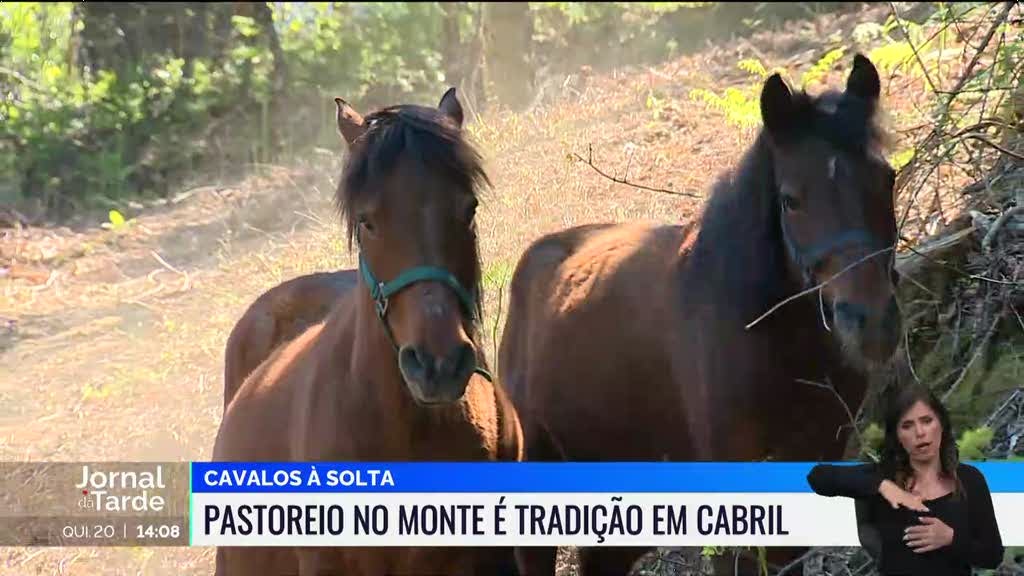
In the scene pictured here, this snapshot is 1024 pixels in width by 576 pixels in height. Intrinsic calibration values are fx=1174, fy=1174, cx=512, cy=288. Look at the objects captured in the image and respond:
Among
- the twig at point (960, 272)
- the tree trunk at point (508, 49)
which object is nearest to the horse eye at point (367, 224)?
the twig at point (960, 272)

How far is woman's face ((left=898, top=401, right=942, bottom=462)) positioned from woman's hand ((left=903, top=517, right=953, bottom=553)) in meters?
0.19

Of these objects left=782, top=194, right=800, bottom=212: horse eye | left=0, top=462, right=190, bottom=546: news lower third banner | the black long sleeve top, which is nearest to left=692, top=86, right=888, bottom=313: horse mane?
left=782, top=194, right=800, bottom=212: horse eye

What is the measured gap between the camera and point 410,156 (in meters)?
3.59

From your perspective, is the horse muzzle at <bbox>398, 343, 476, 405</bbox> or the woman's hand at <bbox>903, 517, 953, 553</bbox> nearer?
the horse muzzle at <bbox>398, 343, 476, 405</bbox>

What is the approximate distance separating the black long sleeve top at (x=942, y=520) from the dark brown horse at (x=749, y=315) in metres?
0.41

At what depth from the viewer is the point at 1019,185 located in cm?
553

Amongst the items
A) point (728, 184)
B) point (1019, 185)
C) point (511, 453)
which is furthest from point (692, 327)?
point (1019, 185)

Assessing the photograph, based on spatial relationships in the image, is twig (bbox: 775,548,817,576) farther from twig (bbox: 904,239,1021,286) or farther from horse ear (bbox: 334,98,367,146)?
horse ear (bbox: 334,98,367,146)

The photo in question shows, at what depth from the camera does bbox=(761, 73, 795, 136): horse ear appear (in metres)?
3.88

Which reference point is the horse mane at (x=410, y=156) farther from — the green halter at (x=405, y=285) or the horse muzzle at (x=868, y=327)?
the horse muzzle at (x=868, y=327)

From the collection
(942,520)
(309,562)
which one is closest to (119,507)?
(309,562)

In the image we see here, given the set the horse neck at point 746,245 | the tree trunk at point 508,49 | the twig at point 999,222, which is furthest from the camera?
the tree trunk at point 508,49

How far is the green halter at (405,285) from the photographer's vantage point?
3453 millimetres

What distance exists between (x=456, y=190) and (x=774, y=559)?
1.84 meters
